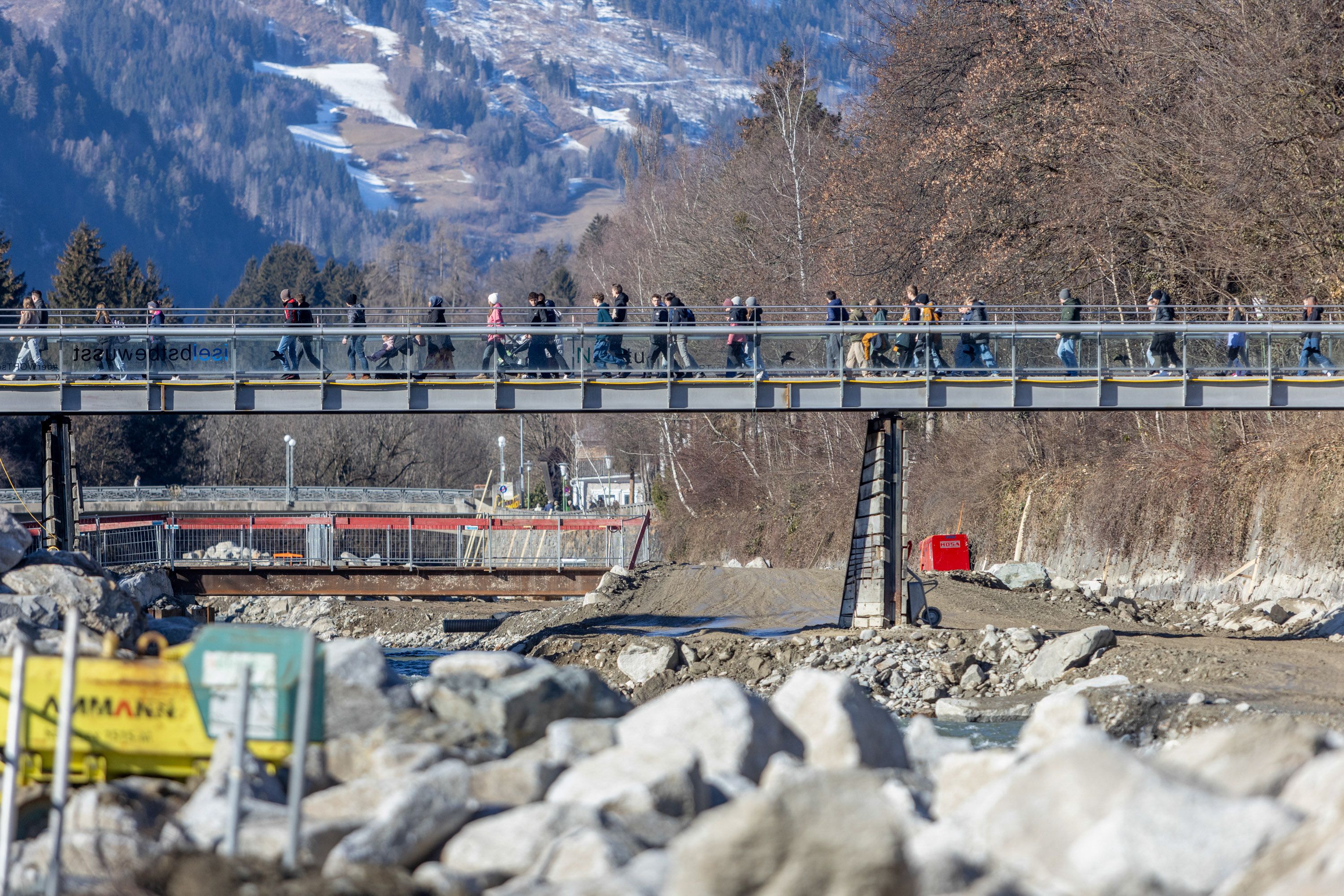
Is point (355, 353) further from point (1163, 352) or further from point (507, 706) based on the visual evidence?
point (507, 706)

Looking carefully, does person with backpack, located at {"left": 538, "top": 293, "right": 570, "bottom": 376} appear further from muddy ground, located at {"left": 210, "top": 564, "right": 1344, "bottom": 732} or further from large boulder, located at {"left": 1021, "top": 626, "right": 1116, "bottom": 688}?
large boulder, located at {"left": 1021, "top": 626, "right": 1116, "bottom": 688}

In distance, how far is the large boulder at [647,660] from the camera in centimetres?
2989

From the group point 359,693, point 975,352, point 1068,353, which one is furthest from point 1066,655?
point 359,693

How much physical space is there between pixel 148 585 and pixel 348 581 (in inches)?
213

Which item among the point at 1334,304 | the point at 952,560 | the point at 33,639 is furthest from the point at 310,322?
the point at 1334,304

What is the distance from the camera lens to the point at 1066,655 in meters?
27.2

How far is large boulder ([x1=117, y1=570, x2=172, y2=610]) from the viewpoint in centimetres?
3744

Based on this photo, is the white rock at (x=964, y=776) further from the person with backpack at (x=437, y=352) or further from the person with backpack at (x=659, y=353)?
the person with backpack at (x=437, y=352)

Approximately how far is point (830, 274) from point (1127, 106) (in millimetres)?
12116

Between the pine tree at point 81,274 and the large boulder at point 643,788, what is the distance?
3220 inches

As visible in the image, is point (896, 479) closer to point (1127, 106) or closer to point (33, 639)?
point (1127, 106)

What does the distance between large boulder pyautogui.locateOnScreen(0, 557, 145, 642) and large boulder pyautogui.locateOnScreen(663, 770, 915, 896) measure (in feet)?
51.1

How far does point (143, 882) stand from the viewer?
32.8 ft

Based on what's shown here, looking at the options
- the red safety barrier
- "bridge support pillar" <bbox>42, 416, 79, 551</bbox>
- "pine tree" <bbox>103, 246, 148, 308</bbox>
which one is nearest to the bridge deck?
"bridge support pillar" <bbox>42, 416, 79, 551</bbox>
